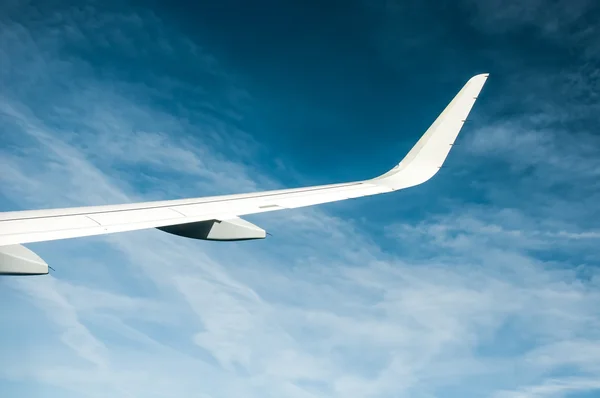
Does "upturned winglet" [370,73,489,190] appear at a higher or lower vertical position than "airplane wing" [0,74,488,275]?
higher

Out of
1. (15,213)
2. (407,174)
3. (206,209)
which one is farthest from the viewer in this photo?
(407,174)

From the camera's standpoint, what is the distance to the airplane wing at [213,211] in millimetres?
7770

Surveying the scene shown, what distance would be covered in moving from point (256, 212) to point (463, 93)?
7.55 meters

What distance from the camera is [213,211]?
10273 mm

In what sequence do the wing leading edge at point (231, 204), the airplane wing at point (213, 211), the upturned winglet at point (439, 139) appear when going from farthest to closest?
the upturned winglet at point (439, 139) < the wing leading edge at point (231, 204) < the airplane wing at point (213, 211)

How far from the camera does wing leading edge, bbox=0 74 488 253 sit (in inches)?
325

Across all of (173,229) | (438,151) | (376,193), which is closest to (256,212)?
(173,229)

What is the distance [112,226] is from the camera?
8.53 metres

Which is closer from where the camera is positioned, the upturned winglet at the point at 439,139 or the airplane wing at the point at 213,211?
the airplane wing at the point at 213,211

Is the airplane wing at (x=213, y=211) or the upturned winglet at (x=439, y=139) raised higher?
the upturned winglet at (x=439, y=139)

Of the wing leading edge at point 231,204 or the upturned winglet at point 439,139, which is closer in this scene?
the wing leading edge at point 231,204

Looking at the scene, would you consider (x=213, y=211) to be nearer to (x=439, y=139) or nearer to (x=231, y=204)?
(x=231, y=204)

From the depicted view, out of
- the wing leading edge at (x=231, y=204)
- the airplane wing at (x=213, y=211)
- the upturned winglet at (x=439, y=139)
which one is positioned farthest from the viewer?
the upturned winglet at (x=439, y=139)

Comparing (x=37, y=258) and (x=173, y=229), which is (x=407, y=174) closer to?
(x=173, y=229)
